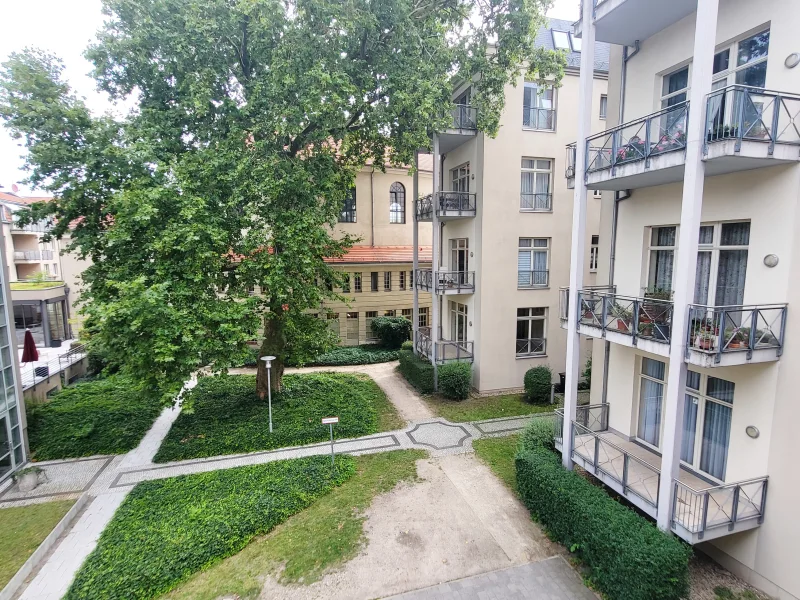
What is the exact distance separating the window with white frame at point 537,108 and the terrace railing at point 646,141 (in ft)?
22.7

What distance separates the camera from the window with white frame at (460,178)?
50.5 ft

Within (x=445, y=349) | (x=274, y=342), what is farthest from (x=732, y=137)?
(x=274, y=342)

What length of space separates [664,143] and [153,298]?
32.6ft

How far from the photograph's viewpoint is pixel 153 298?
8.76 meters

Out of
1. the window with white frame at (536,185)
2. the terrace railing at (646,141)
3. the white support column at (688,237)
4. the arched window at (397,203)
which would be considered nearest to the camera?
the white support column at (688,237)

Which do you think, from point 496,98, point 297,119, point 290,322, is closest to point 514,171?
point 496,98

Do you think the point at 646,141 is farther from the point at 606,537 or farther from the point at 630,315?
the point at 606,537

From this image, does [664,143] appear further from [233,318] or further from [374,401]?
[374,401]

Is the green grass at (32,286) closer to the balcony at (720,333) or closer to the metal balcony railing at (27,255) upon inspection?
the metal balcony railing at (27,255)

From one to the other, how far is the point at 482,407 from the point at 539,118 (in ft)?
33.4

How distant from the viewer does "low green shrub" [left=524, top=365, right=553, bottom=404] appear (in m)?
13.8

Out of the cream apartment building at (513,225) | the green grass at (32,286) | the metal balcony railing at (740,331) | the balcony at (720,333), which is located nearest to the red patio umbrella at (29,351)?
the green grass at (32,286)

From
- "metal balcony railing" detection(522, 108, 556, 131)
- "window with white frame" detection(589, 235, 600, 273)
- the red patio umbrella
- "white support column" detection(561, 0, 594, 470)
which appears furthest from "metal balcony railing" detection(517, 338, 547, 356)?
the red patio umbrella

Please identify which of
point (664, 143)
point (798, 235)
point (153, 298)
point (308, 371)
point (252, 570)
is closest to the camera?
point (798, 235)
